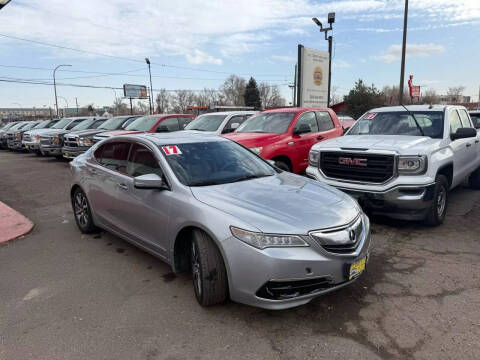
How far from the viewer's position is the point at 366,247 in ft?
10.5

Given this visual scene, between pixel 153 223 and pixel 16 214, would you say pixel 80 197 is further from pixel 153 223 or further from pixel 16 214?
pixel 153 223

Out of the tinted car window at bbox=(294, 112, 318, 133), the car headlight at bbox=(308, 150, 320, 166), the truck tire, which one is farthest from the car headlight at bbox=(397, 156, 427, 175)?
the truck tire

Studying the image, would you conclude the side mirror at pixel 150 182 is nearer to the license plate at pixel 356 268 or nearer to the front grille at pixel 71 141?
the license plate at pixel 356 268

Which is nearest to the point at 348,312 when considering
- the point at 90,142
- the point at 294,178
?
the point at 294,178

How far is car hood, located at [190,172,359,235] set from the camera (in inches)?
111

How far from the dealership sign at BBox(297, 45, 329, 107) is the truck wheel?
9.86m

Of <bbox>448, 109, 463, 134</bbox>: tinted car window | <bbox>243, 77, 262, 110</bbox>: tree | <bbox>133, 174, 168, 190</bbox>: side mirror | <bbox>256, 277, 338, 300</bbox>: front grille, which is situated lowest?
<bbox>256, 277, 338, 300</bbox>: front grille

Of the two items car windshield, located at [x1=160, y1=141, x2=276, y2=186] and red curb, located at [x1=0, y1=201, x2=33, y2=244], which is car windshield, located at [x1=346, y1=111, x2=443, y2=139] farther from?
red curb, located at [x1=0, y1=201, x2=33, y2=244]

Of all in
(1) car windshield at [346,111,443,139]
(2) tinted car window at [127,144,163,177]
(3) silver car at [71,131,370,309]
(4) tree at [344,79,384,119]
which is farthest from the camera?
(4) tree at [344,79,384,119]

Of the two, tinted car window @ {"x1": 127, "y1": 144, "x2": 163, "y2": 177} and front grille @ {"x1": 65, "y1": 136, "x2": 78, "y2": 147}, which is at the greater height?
tinted car window @ {"x1": 127, "y1": 144, "x2": 163, "y2": 177}

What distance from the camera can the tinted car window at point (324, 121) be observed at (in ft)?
28.1

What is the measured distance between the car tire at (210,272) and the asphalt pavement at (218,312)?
0.65 feet

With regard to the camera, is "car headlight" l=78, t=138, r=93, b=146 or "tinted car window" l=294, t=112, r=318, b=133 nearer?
"tinted car window" l=294, t=112, r=318, b=133

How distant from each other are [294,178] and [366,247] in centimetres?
128
